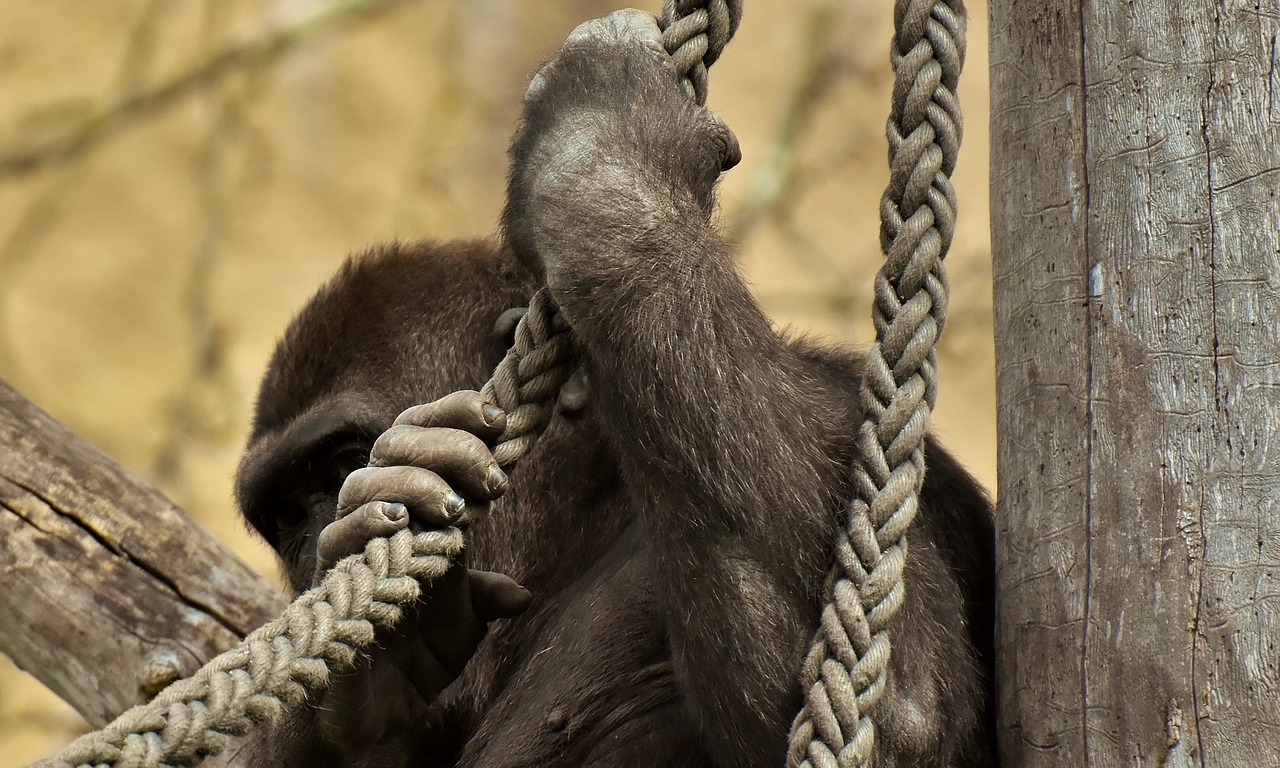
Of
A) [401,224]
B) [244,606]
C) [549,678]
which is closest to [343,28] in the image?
[401,224]

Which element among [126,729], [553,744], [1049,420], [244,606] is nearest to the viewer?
[126,729]

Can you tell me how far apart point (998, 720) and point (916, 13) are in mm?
1165

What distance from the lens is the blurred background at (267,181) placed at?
8781mm

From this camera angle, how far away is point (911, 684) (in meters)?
2.21

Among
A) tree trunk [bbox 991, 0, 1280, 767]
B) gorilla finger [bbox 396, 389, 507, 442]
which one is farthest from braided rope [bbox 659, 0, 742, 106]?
gorilla finger [bbox 396, 389, 507, 442]

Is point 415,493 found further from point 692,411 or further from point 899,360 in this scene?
point 899,360

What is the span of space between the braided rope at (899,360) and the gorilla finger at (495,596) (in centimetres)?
63

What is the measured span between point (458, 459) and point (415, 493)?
86mm

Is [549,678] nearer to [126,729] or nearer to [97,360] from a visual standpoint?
[126,729]

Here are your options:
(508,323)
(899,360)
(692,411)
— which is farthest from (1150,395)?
(508,323)

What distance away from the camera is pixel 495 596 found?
8.01 feet

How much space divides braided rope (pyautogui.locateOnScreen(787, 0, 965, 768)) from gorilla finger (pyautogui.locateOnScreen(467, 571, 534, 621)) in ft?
Result: 2.05

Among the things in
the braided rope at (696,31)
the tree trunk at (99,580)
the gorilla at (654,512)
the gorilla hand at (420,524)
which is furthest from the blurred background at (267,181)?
the braided rope at (696,31)

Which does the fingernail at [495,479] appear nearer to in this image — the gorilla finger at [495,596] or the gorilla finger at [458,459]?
the gorilla finger at [458,459]
